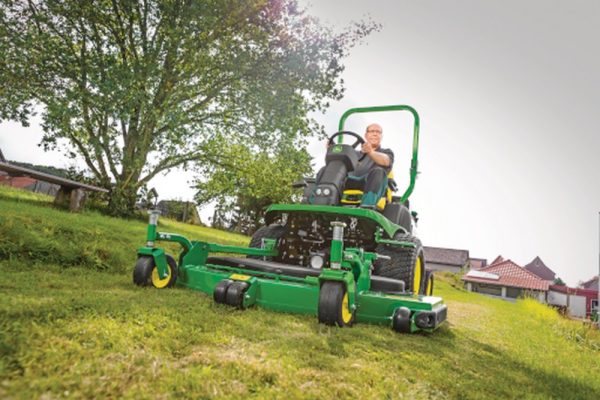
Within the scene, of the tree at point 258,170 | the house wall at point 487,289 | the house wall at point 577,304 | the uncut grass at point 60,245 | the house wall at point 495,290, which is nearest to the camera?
the uncut grass at point 60,245

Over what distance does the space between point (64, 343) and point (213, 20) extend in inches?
412

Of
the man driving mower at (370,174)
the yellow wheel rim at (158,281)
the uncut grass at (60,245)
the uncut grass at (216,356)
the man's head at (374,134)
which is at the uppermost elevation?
the man's head at (374,134)

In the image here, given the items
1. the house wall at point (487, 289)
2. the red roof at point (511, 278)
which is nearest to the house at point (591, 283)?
the red roof at point (511, 278)

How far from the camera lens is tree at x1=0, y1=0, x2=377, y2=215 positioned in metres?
10.7

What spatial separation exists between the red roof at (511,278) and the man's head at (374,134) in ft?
139

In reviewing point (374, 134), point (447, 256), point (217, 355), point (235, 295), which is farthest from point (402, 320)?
point (447, 256)

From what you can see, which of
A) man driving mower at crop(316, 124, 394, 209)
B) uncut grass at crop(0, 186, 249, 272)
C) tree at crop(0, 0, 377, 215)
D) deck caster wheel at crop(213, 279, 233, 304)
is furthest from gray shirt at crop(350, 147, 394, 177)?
tree at crop(0, 0, 377, 215)

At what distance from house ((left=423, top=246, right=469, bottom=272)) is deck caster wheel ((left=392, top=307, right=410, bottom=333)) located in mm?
60856

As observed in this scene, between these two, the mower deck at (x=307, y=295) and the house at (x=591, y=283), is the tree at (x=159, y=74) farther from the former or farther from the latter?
the house at (x=591, y=283)

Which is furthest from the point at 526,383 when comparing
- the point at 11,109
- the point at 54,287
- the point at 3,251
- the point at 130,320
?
the point at 11,109

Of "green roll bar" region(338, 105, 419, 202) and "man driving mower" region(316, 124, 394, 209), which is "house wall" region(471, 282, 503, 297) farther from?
"man driving mower" region(316, 124, 394, 209)

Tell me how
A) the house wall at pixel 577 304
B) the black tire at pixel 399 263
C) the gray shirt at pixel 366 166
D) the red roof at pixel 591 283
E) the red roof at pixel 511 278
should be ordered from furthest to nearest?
the red roof at pixel 591 283, the house wall at pixel 577 304, the red roof at pixel 511 278, the gray shirt at pixel 366 166, the black tire at pixel 399 263

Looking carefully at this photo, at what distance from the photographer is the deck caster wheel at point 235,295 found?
3.74 meters

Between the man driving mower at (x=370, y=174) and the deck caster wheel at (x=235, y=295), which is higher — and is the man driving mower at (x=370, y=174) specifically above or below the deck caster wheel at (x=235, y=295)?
above
